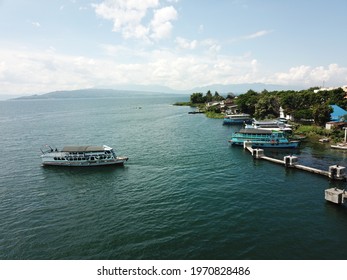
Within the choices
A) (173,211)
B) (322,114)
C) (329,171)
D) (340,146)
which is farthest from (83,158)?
(322,114)

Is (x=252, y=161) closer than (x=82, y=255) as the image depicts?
No

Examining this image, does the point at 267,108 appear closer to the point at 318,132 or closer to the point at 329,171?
the point at 318,132

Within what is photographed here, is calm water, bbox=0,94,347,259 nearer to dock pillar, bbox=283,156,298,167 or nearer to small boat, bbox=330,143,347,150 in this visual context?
dock pillar, bbox=283,156,298,167

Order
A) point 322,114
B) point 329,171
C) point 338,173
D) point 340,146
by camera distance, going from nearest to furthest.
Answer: point 338,173 < point 329,171 < point 340,146 < point 322,114

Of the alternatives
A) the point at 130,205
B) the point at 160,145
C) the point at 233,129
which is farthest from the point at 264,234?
the point at 233,129

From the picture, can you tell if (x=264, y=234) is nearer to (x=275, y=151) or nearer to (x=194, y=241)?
(x=194, y=241)

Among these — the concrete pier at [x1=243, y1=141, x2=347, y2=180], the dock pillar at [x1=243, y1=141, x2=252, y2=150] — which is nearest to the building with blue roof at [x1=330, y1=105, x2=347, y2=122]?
the dock pillar at [x1=243, y1=141, x2=252, y2=150]
